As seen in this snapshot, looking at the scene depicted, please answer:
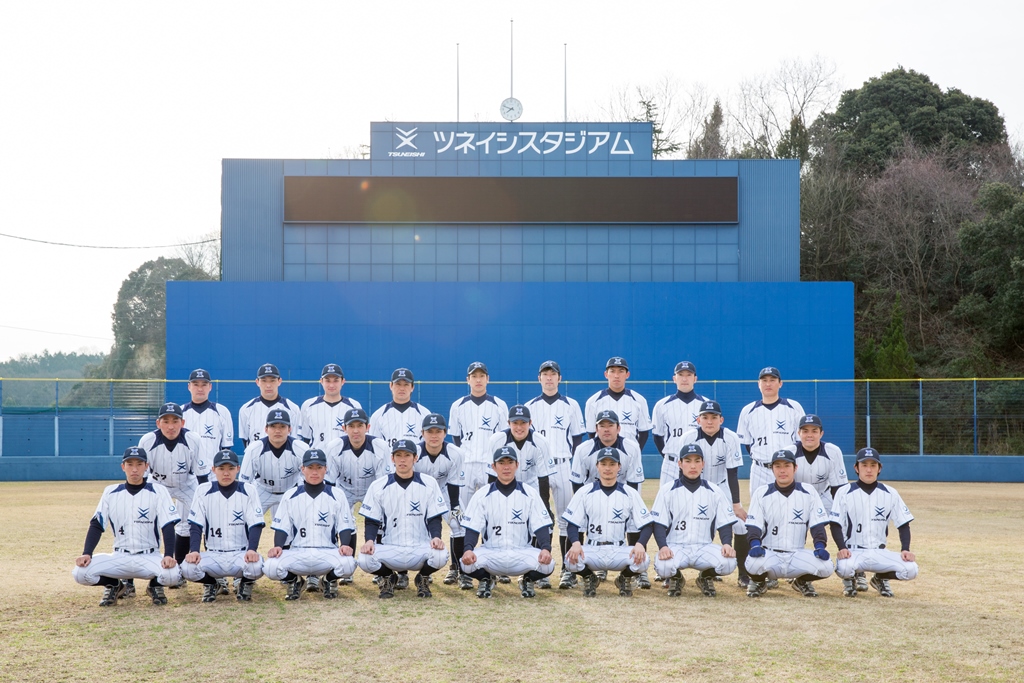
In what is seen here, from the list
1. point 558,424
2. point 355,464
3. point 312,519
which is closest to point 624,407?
point 558,424

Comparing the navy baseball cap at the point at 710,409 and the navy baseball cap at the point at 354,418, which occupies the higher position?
the navy baseball cap at the point at 710,409

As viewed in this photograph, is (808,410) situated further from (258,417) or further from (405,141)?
(258,417)

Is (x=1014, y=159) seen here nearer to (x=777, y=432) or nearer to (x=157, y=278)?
(x=777, y=432)

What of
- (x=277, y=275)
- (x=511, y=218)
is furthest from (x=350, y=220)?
(x=511, y=218)

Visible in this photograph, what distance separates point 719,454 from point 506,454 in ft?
7.36

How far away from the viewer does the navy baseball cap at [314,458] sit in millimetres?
8367

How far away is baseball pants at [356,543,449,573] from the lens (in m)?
8.16

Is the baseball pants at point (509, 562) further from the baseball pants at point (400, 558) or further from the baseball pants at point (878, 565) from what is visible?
the baseball pants at point (878, 565)

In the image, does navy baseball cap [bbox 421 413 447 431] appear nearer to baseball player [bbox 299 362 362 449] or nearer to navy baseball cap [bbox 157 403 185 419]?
baseball player [bbox 299 362 362 449]

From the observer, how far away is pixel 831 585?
880cm

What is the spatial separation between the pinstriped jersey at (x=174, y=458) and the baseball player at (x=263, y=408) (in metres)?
0.90

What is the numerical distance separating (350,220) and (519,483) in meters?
21.3

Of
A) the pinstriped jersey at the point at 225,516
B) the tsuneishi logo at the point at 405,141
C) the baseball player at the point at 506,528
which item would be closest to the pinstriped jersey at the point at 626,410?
the baseball player at the point at 506,528

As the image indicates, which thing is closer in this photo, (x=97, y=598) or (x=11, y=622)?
(x=11, y=622)
